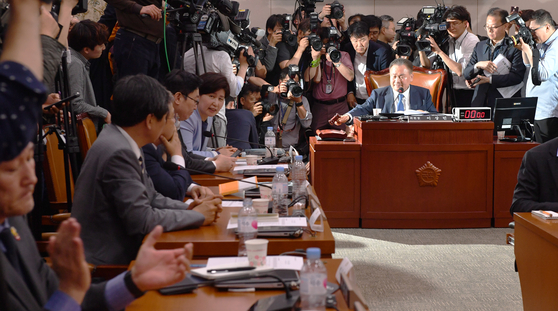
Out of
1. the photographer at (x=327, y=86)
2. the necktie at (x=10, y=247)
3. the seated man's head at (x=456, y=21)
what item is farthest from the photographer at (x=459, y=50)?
the necktie at (x=10, y=247)

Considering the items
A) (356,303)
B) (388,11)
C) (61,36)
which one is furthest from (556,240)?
(388,11)

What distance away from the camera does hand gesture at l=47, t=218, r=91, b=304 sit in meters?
0.87

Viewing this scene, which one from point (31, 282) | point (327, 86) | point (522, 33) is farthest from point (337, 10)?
point (31, 282)

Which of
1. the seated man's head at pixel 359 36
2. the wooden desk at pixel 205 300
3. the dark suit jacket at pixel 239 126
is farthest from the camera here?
the seated man's head at pixel 359 36

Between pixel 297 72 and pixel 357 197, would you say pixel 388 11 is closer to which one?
pixel 297 72

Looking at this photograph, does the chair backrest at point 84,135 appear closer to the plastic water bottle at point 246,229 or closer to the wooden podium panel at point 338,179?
the plastic water bottle at point 246,229

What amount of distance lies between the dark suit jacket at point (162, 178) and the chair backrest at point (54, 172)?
1.84ft

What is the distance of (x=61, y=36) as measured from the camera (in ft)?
5.54

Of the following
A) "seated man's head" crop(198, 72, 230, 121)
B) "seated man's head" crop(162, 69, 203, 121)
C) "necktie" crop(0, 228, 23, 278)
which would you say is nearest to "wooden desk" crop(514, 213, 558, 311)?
"necktie" crop(0, 228, 23, 278)

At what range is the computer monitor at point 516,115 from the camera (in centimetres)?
396

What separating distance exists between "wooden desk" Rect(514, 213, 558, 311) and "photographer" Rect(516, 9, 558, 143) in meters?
2.98

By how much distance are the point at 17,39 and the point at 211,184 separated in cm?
199

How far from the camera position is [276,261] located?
144cm

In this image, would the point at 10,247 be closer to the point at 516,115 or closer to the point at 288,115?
the point at 516,115
